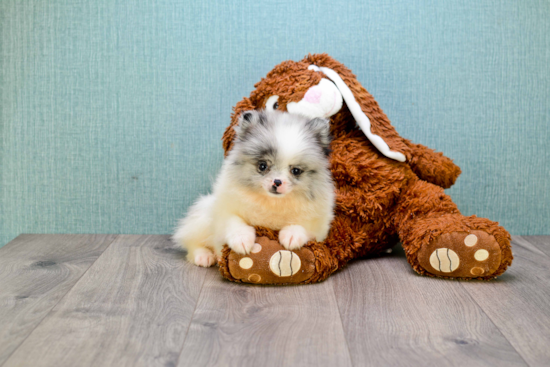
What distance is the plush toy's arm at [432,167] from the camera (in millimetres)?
1829

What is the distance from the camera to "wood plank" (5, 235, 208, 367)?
109cm

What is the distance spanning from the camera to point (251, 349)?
1.12 meters

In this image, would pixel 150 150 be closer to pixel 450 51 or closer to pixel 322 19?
pixel 322 19

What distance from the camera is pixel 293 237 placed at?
4.92 ft

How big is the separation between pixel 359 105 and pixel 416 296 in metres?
0.63

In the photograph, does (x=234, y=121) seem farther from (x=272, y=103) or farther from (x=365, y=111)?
(x=365, y=111)

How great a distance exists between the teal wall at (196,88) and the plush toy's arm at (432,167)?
8.5 inches

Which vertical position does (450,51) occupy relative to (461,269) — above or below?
above

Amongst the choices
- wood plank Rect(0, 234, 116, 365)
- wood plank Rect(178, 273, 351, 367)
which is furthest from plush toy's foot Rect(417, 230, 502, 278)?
wood plank Rect(0, 234, 116, 365)

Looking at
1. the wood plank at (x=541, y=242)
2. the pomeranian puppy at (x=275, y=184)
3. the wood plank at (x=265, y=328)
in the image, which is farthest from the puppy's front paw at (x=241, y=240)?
the wood plank at (x=541, y=242)

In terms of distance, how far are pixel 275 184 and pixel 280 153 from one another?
90 mm

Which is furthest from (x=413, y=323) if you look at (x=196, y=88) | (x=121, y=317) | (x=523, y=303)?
(x=196, y=88)

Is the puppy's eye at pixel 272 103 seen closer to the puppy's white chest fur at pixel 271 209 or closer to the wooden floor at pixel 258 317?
the puppy's white chest fur at pixel 271 209

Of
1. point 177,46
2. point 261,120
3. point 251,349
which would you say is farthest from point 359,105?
point 251,349
